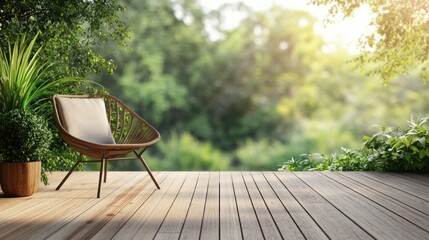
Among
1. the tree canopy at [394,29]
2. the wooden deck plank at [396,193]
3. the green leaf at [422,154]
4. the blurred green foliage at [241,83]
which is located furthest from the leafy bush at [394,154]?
the blurred green foliage at [241,83]

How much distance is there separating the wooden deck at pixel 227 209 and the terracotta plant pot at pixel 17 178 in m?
0.09

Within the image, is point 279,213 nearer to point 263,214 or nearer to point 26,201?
point 263,214

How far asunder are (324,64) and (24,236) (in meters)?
17.9

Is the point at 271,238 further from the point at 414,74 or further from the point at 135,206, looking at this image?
the point at 414,74

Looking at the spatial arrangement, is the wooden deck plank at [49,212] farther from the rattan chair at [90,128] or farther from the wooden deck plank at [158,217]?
the wooden deck plank at [158,217]

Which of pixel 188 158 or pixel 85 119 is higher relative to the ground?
pixel 85 119

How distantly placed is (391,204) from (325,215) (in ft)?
2.11

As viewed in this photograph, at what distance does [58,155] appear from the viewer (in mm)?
5324

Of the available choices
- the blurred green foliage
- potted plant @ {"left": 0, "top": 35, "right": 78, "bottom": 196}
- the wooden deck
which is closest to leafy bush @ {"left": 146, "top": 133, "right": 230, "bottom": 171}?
the blurred green foliage

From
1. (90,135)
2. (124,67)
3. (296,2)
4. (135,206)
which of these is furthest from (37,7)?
(296,2)

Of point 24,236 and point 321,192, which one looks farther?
point 321,192

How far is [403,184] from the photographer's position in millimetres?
4434

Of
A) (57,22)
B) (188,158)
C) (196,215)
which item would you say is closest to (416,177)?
(196,215)

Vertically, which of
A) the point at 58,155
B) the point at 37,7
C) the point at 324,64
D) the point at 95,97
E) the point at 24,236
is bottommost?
the point at 24,236
